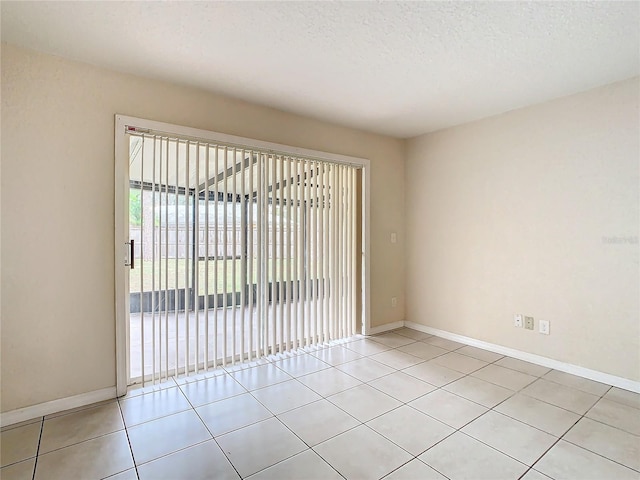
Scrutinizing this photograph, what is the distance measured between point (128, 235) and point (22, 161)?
0.78 m

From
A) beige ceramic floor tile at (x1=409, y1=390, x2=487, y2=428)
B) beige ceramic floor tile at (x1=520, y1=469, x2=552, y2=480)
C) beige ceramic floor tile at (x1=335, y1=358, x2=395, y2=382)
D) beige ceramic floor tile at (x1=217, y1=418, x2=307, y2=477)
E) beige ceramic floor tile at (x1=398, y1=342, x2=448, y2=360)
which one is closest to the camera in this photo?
beige ceramic floor tile at (x1=520, y1=469, x2=552, y2=480)

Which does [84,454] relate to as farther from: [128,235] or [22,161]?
[22,161]

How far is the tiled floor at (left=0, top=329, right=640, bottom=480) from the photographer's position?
173cm

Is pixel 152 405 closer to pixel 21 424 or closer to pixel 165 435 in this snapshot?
pixel 165 435

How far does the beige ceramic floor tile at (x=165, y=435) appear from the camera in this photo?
1.86 meters

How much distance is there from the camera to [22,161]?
2184 mm

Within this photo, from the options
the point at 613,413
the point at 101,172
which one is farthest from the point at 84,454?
the point at 613,413

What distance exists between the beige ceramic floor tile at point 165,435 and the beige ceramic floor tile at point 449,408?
147 centimetres

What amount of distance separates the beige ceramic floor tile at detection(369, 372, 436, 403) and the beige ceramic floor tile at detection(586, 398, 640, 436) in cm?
105

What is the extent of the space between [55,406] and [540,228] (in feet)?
13.7

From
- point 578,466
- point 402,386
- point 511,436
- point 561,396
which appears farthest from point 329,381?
point 561,396

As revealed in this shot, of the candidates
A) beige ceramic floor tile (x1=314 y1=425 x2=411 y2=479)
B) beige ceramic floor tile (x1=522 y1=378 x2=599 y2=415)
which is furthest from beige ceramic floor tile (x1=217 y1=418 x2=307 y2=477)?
beige ceramic floor tile (x1=522 y1=378 x2=599 y2=415)

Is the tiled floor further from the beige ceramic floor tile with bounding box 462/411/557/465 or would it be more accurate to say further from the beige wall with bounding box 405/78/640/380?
the beige wall with bounding box 405/78/640/380

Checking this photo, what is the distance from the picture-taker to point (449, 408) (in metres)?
2.33
